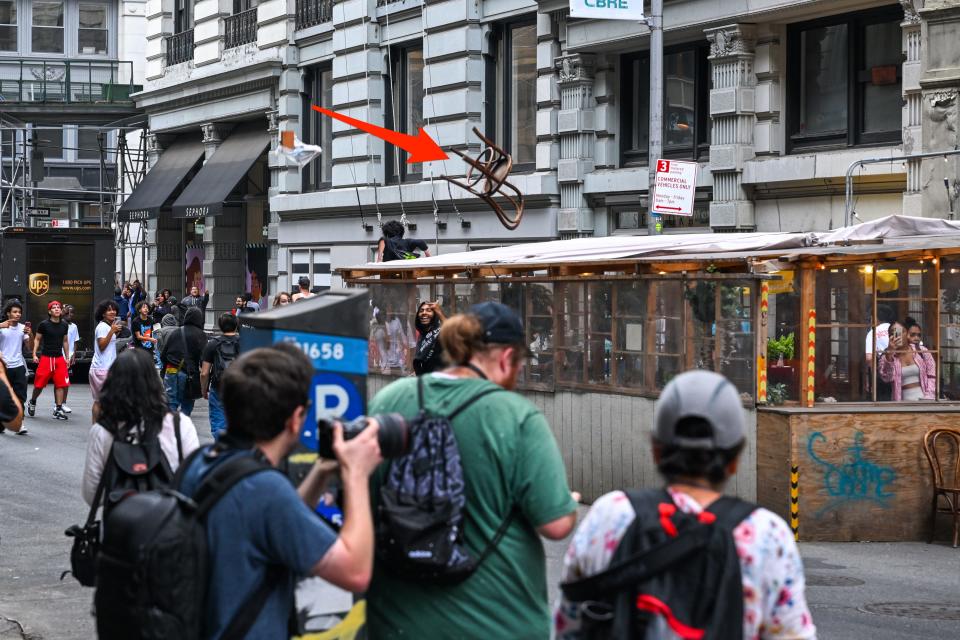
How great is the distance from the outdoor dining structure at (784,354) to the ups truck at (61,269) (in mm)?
18919

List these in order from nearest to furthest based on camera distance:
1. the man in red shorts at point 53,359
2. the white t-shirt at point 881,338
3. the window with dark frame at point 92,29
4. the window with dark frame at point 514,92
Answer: the white t-shirt at point 881,338
the man in red shorts at point 53,359
the window with dark frame at point 514,92
the window with dark frame at point 92,29

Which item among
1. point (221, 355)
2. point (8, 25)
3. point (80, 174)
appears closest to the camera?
point (221, 355)

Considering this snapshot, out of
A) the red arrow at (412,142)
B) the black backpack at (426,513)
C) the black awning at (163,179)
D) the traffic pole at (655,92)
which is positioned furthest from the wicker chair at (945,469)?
the black awning at (163,179)

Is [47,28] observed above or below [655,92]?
above

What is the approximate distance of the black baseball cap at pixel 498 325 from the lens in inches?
180

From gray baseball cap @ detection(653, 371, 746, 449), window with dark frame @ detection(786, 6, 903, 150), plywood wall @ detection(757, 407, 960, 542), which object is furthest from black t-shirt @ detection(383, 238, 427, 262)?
gray baseball cap @ detection(653, 371, 746, 449)

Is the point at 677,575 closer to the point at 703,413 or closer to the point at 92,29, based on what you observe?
the point at 703,413

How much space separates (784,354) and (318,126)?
21068mm

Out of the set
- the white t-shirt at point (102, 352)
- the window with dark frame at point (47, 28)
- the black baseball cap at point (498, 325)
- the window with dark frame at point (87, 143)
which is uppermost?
the window with dark frame at point (47, 28)

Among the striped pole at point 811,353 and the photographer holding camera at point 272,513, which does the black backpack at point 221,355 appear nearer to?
the striped pole at point 811,353

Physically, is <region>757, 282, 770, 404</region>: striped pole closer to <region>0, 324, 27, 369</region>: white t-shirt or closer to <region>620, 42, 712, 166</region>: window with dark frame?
<region>620, 42, 712, 166</region>: window with dark frame

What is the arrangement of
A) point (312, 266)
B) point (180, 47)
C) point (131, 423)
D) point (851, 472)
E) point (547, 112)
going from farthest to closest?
point (180, 47)
point (312, 266)
point (547, 112)
point (851, 472)
point (131, 423)

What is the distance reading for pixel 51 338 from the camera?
22281 mm

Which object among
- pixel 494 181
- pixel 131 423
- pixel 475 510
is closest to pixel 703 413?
pixel 475 510
